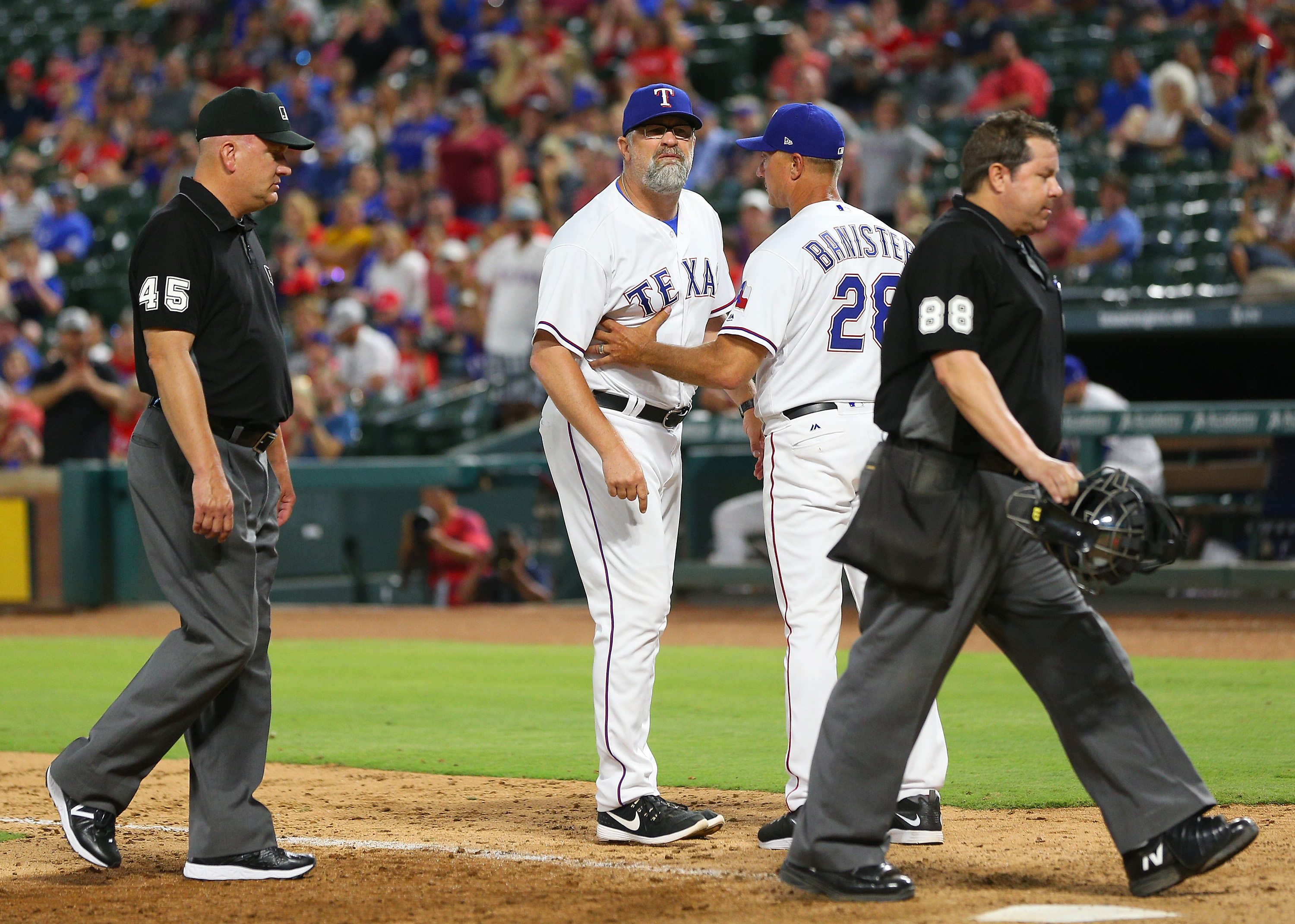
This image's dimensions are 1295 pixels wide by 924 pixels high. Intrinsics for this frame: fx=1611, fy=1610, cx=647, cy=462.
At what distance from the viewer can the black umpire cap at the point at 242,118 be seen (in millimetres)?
4293

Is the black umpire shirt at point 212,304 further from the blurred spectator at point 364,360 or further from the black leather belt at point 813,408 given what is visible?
the blurred spectator at point 364,360

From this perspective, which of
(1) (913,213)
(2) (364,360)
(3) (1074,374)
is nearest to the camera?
(3) (1074,374)

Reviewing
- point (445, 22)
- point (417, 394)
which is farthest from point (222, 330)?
point (445, 22)

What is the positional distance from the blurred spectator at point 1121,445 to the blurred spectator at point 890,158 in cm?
334

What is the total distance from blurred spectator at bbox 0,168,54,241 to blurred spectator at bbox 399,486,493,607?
29.7 ft

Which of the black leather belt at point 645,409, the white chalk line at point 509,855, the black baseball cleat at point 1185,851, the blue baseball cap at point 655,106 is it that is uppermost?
the blue baseball cap at point 655,106

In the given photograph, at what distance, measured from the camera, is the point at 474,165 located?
655 inches

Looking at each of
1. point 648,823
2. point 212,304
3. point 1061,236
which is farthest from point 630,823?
point 1061,236

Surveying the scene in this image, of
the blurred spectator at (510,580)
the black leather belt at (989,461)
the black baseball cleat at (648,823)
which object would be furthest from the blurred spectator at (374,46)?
the black leather belt at (989,461)

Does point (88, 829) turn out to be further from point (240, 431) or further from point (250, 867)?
point (240, 431)

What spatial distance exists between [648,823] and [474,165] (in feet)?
42.2

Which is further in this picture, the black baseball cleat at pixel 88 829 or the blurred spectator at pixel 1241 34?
the blurred spectator at pixel 1241 34

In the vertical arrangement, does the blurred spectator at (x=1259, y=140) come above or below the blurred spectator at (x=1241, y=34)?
below

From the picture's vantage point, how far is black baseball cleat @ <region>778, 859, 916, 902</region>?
378cm
